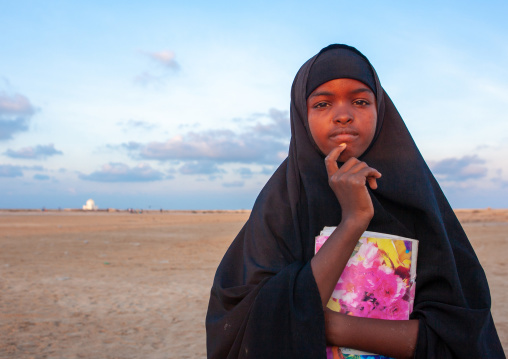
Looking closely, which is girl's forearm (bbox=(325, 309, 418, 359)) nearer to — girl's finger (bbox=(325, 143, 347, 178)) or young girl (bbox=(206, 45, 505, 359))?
young girl (bbox=(206, 45, 505, 359))

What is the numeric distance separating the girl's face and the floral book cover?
35 centimetres

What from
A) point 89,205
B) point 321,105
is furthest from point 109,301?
point 89,205

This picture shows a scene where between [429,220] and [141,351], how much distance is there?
12.2 ft

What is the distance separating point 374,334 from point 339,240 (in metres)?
0.32

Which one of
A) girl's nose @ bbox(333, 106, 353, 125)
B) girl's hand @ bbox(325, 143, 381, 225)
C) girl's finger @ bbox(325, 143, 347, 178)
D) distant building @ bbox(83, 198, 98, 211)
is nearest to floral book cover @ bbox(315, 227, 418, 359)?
girl's hand @ bbox(325, 143, 381, 225)

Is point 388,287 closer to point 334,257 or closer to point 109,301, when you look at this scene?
point 334,257

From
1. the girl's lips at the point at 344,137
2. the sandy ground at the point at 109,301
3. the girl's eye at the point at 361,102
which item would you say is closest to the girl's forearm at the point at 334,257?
the girl's lips at the point at 344,137

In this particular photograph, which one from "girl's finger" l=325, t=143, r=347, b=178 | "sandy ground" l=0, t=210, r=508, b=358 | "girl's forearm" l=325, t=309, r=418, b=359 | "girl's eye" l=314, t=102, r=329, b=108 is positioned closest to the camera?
"girl's forearm" l=325, t=309, r=418, b=359

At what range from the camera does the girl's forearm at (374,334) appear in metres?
1.39

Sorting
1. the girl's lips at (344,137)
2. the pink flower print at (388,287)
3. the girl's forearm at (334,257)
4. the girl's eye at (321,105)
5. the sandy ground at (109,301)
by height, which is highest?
the girl's eye at (321,105)

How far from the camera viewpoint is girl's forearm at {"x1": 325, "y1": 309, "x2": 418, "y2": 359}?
1.39 meters

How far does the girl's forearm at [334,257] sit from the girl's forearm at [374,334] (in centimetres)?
9

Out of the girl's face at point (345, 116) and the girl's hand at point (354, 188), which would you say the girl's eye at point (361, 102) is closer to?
the girl's face at point (345, 116)

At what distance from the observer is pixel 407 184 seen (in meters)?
1.58
